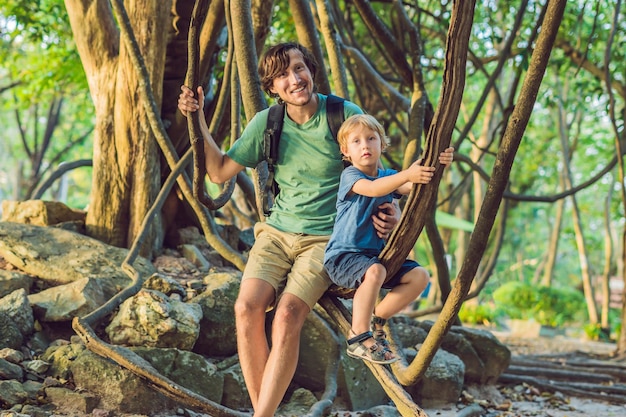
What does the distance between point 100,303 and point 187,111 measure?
1912mm

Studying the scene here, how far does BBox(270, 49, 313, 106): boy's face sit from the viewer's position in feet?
8.21

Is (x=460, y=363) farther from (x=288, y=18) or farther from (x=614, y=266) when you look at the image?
(x=614, y=266)

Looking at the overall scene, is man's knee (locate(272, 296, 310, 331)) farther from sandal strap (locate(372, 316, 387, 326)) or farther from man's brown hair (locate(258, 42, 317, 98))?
man's brown hair (locate(258, 42, 317, 98))

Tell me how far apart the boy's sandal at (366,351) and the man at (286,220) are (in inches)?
7.7

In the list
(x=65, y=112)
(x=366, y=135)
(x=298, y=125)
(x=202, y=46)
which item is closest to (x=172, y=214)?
(x=202, y=46)

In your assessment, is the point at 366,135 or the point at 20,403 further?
the point at 20,403

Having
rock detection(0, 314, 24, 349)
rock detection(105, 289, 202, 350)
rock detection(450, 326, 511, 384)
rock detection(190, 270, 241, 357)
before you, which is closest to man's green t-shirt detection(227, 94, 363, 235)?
rock detection(105, 289, 202, 350)

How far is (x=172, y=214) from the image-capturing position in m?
5.17

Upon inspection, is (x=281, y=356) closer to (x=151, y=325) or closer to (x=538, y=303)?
(x=151, y=325)

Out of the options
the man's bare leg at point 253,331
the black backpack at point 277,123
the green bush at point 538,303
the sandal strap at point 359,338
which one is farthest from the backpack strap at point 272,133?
the green bush at point 538,303

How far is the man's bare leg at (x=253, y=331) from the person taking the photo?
2408 mm

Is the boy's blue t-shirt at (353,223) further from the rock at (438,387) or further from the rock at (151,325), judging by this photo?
the rock at (438,387)

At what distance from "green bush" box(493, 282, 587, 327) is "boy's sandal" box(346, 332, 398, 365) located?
10.6 m

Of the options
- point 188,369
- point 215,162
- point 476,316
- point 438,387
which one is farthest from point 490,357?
point 476,316
